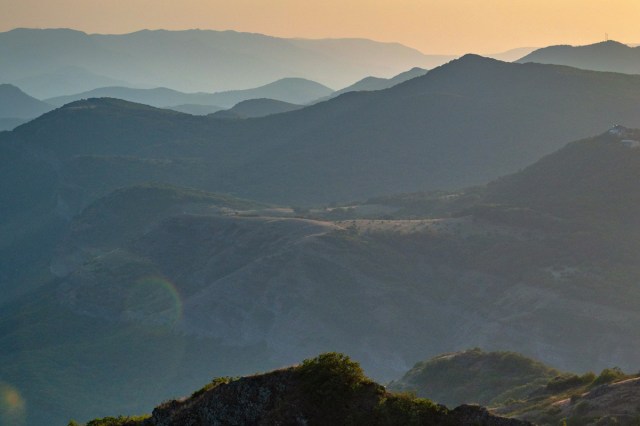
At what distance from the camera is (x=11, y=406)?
4478 inches

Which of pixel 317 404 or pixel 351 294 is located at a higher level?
pixel 351 294

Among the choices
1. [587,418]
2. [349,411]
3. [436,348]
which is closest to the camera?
[349,411]

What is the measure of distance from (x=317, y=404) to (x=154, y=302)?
4644 inches

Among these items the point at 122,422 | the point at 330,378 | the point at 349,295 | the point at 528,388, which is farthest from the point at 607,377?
the point at 349,295

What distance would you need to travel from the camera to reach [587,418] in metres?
28.4

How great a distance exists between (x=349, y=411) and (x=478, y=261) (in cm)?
10523

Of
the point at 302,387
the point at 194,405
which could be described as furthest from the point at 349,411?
the point at 194,405

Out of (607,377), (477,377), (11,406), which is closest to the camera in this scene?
(607,377)

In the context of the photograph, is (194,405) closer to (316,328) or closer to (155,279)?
(316,328)

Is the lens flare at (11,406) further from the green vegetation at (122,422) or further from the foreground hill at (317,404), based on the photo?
the foreground hill at (317,404)

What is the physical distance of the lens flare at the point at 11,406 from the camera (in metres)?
110

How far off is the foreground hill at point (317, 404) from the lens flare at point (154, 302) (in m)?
106

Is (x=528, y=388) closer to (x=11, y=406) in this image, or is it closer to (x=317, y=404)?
(x=317, y=404)

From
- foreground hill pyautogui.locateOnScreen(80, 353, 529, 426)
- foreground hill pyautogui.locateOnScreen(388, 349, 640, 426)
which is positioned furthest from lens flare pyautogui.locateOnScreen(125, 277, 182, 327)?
foreground hill pyautogui.locateOnScreen(80, 353, 529, 426)
